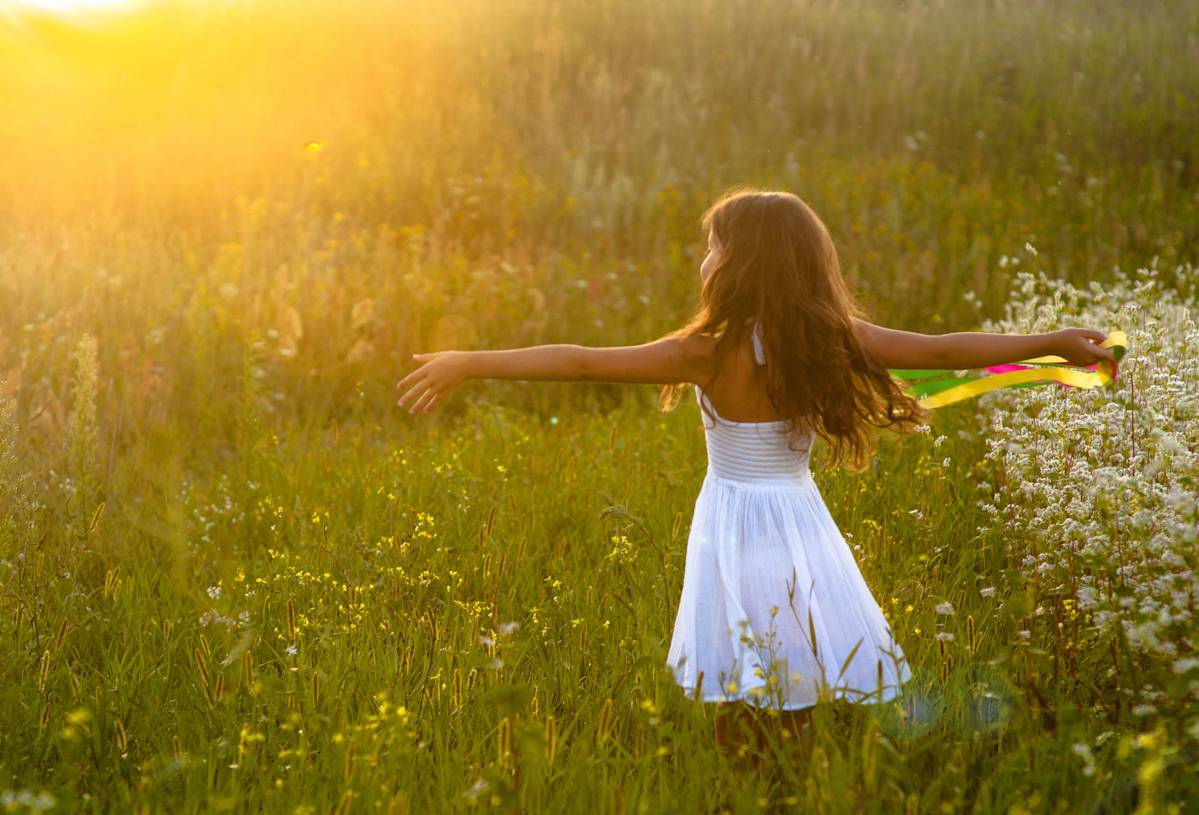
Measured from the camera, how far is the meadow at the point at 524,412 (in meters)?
2.67

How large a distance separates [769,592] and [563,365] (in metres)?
0.79

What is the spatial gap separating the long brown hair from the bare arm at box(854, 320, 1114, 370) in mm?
56

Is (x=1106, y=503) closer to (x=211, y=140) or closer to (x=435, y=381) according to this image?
(x=435, y=381)

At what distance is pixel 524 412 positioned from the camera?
261 inches

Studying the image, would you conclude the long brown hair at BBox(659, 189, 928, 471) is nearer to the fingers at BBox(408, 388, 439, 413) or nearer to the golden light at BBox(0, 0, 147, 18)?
the fingers at BBox(408, 388, 439, 413)

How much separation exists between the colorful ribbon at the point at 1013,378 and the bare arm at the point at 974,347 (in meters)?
0.05

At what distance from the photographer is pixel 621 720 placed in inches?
118

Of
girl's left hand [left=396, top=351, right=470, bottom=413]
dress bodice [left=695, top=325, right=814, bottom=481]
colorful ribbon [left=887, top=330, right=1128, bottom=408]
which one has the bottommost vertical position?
dress bodice [left=695, top=325, right=814, bottom=481]

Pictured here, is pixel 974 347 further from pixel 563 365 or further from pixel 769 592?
pixel 563 365

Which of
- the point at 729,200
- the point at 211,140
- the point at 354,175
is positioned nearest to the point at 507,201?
the point at 354,175

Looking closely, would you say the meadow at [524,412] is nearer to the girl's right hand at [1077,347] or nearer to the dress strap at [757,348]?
the girl's right hand at [1077,347]

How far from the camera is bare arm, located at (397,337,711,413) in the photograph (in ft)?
9.33

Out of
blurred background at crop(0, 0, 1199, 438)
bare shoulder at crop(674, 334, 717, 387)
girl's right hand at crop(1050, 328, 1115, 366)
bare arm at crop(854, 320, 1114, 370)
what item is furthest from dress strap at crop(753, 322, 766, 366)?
blurred background at crop(0, 0, 1199, 438)

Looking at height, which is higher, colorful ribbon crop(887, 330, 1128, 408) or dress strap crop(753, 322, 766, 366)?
dress strap crop(753, 322, 766, 366)
